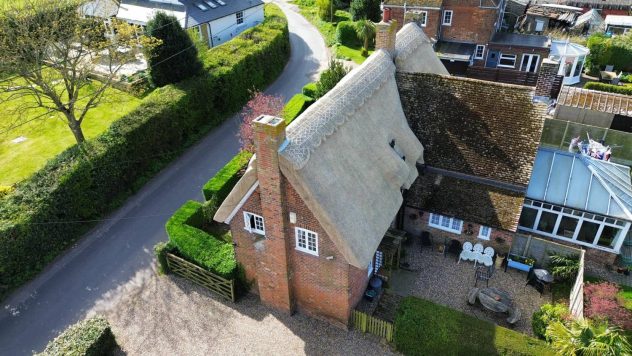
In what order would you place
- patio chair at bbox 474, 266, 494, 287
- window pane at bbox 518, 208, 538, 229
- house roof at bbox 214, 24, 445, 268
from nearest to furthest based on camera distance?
house roof at bbox 214, 24, 445, 268 < patio chair at bbox 474, 266, 494, 287 < window pane at bbox 518, 208, 538, 229

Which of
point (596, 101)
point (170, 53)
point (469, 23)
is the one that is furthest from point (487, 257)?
point (469, 23)

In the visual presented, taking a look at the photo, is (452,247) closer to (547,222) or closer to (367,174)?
(547,222)

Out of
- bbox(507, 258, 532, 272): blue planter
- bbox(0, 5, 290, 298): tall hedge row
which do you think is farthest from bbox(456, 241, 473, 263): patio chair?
bbox(0, 5, 290, 298): tall hedge row

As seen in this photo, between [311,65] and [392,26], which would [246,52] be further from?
[392,26]

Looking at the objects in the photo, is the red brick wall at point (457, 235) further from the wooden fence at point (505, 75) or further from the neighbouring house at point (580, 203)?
the wooden fence at point (505, 75)

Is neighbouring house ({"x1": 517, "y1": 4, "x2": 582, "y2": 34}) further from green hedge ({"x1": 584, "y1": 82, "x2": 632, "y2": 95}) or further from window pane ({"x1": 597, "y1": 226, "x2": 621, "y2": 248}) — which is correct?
window pane ({"x1": 597, "y1": 226, "x2": 621, "y2": 248})
